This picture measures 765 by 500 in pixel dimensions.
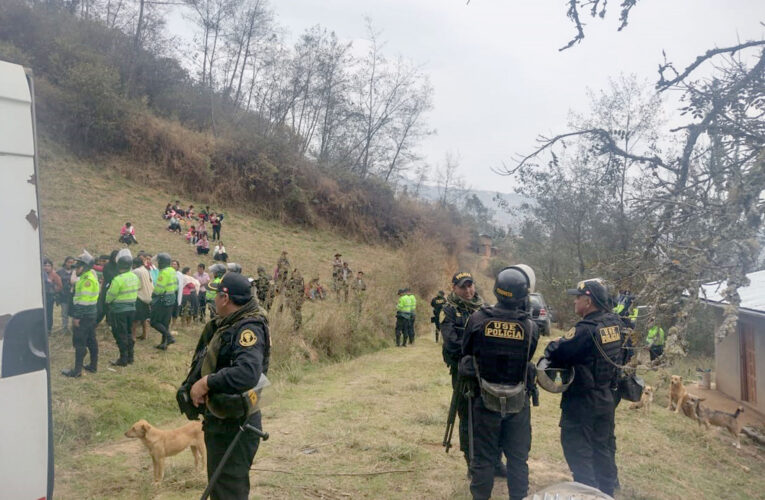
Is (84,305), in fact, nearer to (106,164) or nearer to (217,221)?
(217,221)

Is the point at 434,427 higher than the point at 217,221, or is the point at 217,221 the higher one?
the point at 217,221

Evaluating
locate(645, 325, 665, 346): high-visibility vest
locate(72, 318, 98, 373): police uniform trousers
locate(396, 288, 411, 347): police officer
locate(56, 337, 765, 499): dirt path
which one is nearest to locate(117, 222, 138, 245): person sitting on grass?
locate(396, 288, 411, 347): police officer

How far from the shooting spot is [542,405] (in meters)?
7.82

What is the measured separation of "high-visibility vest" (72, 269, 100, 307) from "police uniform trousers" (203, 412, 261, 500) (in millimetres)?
5128

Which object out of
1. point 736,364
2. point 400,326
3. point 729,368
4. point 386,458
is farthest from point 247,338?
point 729,368

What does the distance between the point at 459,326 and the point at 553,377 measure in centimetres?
87

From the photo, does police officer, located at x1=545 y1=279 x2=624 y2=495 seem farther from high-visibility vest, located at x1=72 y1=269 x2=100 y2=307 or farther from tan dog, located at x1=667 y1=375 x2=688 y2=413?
high-visibility vest, located at x1=72 y1=269 x2=100 y2=307

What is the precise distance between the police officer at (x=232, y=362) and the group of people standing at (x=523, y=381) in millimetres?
1581

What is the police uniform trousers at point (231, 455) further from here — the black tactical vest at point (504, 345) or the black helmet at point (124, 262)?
the black helmet at point (124, 262)

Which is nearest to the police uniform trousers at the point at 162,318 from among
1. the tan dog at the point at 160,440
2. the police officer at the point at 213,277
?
the police officer at the point at 213,277

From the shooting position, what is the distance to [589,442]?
4.19 metres

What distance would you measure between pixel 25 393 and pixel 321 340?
30.2 ft

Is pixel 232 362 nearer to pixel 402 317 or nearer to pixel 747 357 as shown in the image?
pixel 402 317

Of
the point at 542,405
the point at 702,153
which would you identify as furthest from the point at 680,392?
the point at 702,153
